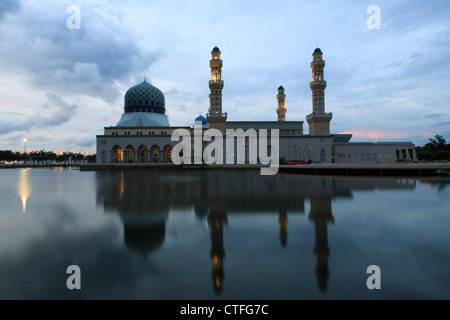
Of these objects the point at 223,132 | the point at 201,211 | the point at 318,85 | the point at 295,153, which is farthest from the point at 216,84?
the point at 201,211

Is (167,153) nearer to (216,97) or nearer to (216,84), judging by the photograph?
(216,97)

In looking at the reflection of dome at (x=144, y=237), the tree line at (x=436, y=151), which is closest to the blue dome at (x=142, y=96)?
the reflection of dome at (x=144, y=237)

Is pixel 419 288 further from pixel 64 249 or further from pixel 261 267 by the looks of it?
pixel 64 249

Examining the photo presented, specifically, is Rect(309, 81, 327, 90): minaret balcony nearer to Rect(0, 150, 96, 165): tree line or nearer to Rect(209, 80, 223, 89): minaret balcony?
Rect(209, 80, 223, 89): minaret balcony

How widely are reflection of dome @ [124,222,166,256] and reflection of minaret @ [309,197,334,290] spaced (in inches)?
152

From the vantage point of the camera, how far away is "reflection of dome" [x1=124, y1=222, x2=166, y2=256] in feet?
20.1

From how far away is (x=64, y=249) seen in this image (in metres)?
6.13

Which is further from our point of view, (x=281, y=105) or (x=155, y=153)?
(x=281, y=105)

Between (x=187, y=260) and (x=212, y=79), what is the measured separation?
196 ft

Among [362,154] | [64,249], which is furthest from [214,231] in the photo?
[362,154]

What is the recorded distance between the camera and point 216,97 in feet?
198

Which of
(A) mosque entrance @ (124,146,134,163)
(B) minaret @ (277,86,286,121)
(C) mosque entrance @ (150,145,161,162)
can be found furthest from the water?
(B) minaret @ (277,86,286,121)

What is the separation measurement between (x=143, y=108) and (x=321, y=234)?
210ft

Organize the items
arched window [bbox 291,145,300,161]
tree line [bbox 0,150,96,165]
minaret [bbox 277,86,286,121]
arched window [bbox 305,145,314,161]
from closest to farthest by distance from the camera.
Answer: arched window [bbox 291,145,300,161], arched window [bbox 305,145,314,161], minaret [bbox 277,86,286,121], tree line [bbox 0,150,96,165]
